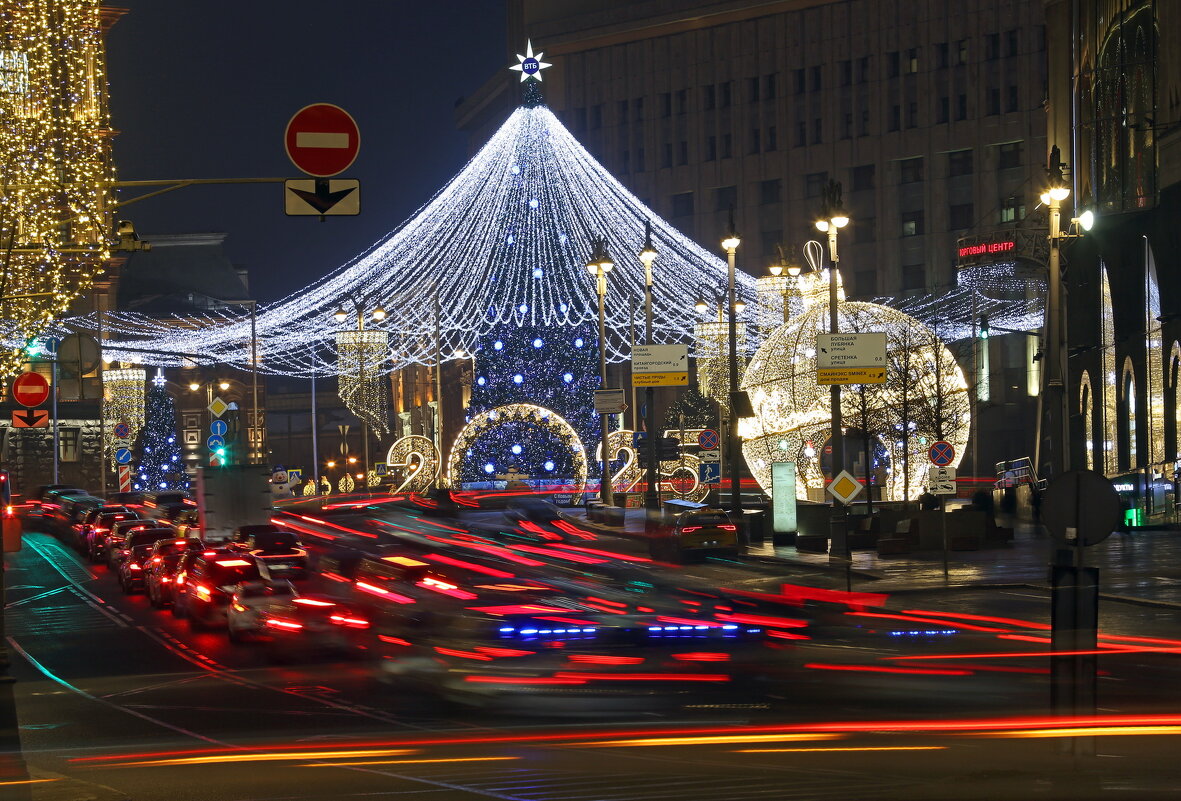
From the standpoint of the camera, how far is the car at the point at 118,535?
36.9m

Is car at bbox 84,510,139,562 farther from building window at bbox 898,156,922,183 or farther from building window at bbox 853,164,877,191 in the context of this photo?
building window at bbox 898,156,922,183

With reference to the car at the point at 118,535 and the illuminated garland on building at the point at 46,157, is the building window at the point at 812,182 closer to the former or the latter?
the car at the point at 118,535

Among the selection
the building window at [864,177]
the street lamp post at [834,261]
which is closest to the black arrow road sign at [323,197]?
the street lamp post at [834,261]

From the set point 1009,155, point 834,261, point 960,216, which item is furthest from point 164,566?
point 1009,155

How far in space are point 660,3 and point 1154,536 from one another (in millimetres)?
72074

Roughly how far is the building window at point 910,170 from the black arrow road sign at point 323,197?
84336mm

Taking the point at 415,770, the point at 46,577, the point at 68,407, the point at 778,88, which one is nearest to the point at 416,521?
the point at 46,577

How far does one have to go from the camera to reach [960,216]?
92.5 metres

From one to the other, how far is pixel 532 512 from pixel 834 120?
56.6 meters

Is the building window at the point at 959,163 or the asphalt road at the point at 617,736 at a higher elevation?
the building window at the point at 959,163

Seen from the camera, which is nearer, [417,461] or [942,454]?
[942,454]

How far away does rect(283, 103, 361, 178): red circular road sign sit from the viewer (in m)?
13.5

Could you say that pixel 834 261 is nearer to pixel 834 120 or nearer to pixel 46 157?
pixel 46 157

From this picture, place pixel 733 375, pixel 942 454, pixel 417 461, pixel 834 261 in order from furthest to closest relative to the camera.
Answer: pixel 417 461 → pixel 733 375 → pixel 834 261 → pixel 942 454
